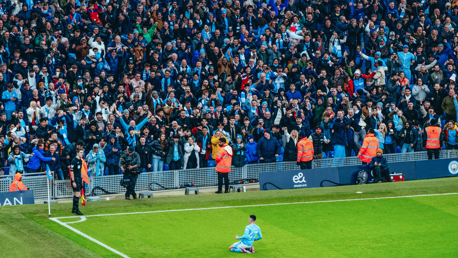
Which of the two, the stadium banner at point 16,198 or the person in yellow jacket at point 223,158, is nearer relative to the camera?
the stadium banner at point 16,198

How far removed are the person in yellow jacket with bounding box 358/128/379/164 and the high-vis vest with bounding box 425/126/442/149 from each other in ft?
10.9

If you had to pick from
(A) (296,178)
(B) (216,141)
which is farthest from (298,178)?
(B) (216,141)

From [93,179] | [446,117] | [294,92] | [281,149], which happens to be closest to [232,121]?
[281,149]

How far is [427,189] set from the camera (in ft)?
80.0

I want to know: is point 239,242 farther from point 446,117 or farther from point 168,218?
point 446,117

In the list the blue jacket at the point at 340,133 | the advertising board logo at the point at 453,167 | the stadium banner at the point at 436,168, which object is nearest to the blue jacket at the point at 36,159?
the blue jacket at the point at 340,133

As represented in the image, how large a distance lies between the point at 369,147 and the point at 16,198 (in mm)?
13722

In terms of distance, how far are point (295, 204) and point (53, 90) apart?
10852 millimetres

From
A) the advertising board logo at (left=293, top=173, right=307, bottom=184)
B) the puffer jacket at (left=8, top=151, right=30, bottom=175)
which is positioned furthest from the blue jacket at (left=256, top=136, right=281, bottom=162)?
the puffer jacket at (left=8, top=151, right=30, bottom=175)

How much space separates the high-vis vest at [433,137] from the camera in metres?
26.7

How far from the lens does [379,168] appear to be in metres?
25.1

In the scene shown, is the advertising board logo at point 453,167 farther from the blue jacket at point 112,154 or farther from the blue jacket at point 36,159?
the blue jacket at point 36,159

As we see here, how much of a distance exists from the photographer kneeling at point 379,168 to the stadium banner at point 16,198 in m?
13.3

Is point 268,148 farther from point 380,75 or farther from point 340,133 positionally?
point 380,75
